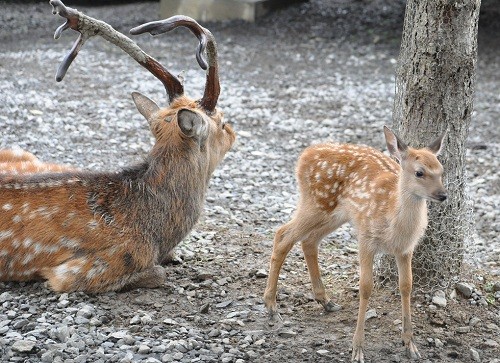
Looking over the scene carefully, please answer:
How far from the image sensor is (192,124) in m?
5.46

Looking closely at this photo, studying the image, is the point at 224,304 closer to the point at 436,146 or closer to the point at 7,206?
the point at 7,206

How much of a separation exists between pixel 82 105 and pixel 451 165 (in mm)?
5695

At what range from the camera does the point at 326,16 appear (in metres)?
15.5

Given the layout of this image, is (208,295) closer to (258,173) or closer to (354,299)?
(354,299)

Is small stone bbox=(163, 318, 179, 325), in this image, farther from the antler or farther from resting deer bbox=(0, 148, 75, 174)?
resting deer bbox=(0, 148, 75, 174)

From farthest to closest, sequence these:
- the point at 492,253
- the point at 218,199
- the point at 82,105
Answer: the point at 82,105
the point at 218,199
the point at 492,253

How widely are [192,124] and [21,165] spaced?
1.44 m

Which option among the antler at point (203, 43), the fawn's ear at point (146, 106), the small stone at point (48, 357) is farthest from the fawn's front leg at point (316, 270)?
the small stone at point (48, 357)

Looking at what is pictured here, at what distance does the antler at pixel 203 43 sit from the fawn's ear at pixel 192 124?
229mm

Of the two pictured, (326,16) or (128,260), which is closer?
(128,260)

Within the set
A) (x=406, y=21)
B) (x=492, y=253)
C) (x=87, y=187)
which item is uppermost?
(x=406, y=21)

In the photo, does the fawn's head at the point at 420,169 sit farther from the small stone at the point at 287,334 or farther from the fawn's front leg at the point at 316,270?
the small stone at the point at 287,334

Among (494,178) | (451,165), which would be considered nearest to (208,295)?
(451,165)

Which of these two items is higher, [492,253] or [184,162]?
[184,162]
